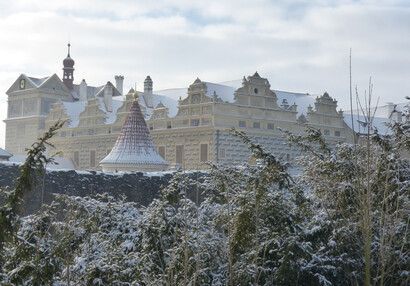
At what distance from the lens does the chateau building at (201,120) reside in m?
36.3

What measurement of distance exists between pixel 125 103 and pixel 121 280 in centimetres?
3437

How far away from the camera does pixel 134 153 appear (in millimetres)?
21141

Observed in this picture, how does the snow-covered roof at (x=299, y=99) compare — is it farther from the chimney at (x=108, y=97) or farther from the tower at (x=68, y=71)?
the tower at (x=68, y=71)

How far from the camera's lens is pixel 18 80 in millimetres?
55156

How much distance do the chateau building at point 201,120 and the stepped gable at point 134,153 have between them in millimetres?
9216

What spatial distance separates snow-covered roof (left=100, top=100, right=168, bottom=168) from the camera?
68.9 feet

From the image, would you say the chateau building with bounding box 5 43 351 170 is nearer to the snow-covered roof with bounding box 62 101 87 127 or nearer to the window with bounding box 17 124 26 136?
the snow-covered roof with bounding box 62 101 87 127

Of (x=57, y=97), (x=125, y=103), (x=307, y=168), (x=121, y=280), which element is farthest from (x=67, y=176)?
(x=57, y=97)

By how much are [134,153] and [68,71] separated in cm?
3986

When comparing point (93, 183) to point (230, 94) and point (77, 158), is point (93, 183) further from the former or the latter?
point (77, 158)

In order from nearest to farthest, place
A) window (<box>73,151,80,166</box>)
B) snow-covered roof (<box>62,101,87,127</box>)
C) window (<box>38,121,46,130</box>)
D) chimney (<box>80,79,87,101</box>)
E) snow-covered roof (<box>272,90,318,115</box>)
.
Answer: snow-covered roof (<box>272,90,318,115</box>) → window (<box>73,151,80,166</box>) → snow-covered roof (<box>62,101,87,127</box>) → window (<box>38,121,46,130</box>) → chimney (<box>80,79,87,101</box>)

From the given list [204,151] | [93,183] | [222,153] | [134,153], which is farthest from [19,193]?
[204,151]

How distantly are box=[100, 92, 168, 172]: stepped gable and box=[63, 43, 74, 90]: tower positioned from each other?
37.7 metres

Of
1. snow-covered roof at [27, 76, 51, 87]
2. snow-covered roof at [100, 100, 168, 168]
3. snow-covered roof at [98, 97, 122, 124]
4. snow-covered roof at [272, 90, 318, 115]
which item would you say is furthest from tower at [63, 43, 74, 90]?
snow-covered roof at [100, 100, 168, 168]
